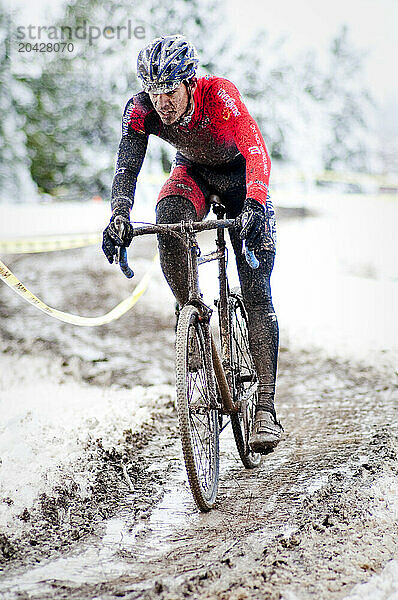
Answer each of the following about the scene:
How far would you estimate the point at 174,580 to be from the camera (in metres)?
2.15

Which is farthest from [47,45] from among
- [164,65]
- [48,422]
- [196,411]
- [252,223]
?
[196,411]

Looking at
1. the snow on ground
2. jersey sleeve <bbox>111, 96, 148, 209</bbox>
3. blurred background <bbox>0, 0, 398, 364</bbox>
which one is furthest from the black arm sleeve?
blurred background <bbox>0, 0, 398, 364</bbox>

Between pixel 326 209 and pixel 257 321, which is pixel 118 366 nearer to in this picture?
pixel 257 321

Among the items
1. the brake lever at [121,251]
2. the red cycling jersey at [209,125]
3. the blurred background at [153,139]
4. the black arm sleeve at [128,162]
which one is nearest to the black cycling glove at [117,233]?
the brake lever at [121,251]

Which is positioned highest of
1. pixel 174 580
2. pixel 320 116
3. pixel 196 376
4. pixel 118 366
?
pixel 320 116

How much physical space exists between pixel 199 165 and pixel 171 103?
0.42 meters

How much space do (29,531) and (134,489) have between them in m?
0.65

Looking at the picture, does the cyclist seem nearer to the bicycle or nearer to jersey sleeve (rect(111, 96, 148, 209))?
jersey sleeve (rect(111, 96, 148, 209))

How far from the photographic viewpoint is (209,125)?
10.1 ft

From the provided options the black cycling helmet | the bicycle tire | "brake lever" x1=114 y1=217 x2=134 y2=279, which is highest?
the black cycling helmet

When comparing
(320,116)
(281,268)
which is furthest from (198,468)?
(320,116)

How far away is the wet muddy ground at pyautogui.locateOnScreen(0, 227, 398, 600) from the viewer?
216 centimetres

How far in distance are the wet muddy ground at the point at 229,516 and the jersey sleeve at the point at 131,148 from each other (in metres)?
1.40

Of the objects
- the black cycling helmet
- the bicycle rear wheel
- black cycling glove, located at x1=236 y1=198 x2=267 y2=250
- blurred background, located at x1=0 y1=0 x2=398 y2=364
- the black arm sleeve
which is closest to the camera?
the bicycle rear wheel
